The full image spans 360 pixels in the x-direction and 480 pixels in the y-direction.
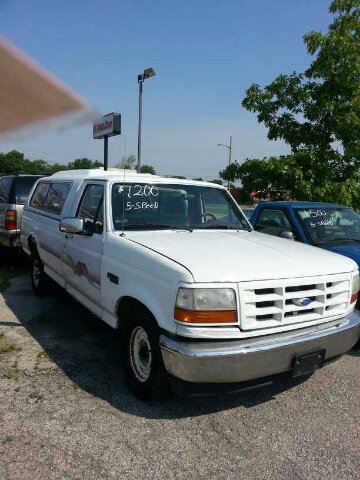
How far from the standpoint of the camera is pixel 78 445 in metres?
2.80

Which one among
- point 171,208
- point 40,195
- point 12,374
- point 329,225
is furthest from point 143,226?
point 40,195

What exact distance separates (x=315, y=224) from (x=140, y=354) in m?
3.23

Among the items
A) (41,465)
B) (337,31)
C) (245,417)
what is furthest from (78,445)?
(337,31)

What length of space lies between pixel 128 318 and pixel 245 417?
1210 mm

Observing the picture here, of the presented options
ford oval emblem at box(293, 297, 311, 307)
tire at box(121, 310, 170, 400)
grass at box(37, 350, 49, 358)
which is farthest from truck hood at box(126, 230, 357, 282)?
grass at box(37, 350, 49, 358)

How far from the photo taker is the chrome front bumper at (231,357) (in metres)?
2.79

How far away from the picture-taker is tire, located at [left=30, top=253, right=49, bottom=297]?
6156mm

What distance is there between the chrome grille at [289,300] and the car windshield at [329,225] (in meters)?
2.02

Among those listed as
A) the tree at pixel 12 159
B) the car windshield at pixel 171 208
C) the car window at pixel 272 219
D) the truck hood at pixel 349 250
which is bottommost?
the truck hood at pixel 349 250

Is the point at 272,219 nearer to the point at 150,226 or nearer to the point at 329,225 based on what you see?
the point at 329,225

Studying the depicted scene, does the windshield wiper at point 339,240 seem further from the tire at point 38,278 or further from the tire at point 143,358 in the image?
the tire at point 38,278

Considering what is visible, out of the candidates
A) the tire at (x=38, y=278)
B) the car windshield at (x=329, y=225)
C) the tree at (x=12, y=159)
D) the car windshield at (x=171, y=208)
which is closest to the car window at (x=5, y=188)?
the tree at (x=12, y=159)

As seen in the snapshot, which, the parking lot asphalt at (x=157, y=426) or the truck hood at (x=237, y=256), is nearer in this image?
the parking lot asphalt at (x=157, y=426)

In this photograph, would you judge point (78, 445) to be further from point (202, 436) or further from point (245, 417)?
point (245, 417)
